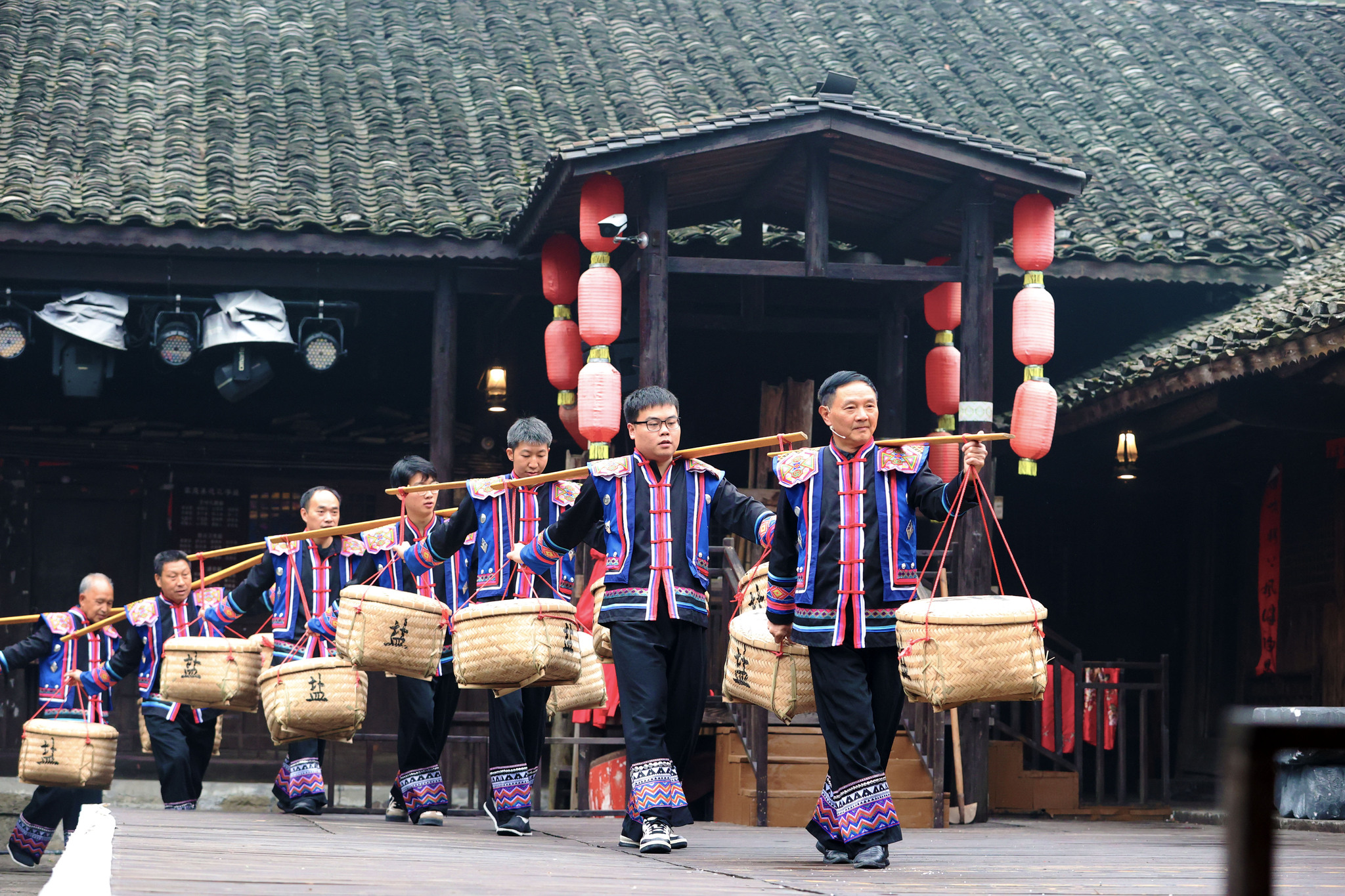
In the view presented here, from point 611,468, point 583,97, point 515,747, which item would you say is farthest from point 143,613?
point 583,97

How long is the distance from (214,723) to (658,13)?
28.1ft

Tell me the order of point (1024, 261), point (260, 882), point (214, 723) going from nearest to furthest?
point (260, 882) → point (214, 723) → point (1024, 261)

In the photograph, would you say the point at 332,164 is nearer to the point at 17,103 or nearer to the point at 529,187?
the point at 529,187

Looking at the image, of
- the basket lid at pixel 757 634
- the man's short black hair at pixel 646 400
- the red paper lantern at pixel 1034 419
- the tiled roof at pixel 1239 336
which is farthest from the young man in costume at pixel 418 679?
the tiled roof at pixel 1239 336

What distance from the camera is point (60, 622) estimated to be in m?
8.84

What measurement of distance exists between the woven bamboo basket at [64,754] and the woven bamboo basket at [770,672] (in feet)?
14.2

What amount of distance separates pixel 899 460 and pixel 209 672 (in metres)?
3.88

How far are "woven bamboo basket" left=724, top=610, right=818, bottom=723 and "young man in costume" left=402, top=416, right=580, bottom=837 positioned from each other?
1128mm

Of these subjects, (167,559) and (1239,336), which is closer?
(167,559)

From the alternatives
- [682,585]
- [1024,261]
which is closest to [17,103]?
[1024,261]

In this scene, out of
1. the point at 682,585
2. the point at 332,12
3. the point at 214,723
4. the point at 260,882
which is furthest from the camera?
the point at 332,12

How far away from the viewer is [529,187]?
35.7 feet

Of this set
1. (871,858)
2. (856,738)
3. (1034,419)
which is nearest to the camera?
(871,858)

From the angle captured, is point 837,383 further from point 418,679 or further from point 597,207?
point 597,207
